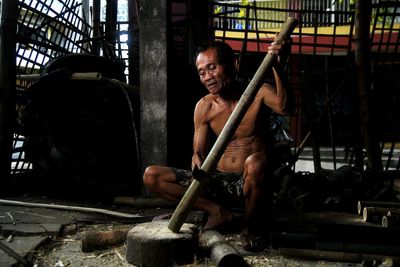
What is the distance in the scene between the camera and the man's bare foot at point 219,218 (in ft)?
12.3

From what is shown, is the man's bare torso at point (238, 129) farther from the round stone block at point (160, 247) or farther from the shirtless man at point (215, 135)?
the round stone block at point (160, 247)

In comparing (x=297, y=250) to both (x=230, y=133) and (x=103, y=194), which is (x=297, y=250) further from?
(x=103, y=194)

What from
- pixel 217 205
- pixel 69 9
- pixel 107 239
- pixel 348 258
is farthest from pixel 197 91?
pixel 69 9

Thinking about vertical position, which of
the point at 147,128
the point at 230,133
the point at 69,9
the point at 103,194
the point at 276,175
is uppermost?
the point at 69,9

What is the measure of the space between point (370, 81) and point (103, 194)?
14.6ft

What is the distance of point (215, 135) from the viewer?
4.16 metres

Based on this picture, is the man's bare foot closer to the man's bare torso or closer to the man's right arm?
the man's bare torso

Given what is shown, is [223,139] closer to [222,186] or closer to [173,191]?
[222,186]

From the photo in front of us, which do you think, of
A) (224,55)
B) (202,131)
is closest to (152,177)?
(202,131)

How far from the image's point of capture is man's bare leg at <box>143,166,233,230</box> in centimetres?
379

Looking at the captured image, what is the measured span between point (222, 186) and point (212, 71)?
1.05 meters

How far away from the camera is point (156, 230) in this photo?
308 centimetres

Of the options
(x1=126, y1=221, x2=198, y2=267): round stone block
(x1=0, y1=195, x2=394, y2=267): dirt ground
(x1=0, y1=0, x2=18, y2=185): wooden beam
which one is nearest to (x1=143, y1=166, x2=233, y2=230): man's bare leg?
(x1=0, y1=195, x2=394, y2=267): dirt ground

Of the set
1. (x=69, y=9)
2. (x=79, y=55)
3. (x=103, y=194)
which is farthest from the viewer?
(x=69, y=9)
